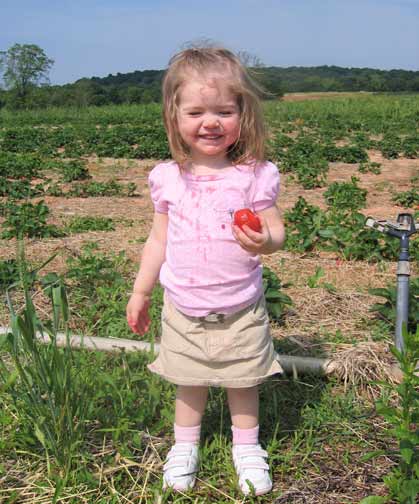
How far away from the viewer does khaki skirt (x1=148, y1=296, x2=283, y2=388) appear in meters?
2.25

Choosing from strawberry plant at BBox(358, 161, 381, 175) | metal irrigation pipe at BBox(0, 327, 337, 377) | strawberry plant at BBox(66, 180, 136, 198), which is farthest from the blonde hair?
strawberry plant at BBox(358, 161, 381, 175)

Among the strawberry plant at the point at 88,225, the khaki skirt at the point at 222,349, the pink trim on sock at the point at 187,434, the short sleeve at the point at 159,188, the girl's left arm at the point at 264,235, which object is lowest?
the pink trim on sock at the point at 187,434

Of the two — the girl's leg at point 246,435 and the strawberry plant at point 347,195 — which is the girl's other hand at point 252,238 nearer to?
the girl's leg at point 246,435

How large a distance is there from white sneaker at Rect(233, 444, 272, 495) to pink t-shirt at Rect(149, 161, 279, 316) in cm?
51

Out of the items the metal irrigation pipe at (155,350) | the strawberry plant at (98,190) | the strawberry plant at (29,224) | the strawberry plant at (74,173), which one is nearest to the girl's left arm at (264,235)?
the metal irrigation pipe at (155,350)

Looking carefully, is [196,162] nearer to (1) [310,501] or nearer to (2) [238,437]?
(2) [238,437]

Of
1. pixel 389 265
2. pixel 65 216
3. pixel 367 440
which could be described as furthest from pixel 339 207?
pixel 367 440

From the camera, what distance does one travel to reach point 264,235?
6.59 ft

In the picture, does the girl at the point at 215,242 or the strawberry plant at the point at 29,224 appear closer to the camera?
the girl at the point at 215,242

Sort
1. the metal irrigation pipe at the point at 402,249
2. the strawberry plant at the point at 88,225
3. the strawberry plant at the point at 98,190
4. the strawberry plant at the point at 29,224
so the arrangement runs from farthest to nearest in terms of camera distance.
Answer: the strawberry plant at the point at 98,190
the strawberry plant at the point at 88,225
the strawberry plant at the point at 29,224
the metal irrigation pipe at the point at 402,249

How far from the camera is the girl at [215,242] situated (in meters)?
2.15

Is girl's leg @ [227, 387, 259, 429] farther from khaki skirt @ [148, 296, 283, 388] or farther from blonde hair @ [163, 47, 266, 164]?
blonde hair @ [163, 47, 266, 164]

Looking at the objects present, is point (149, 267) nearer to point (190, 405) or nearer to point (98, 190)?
point (190, 405)

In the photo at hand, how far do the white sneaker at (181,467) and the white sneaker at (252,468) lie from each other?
5.8 inches
